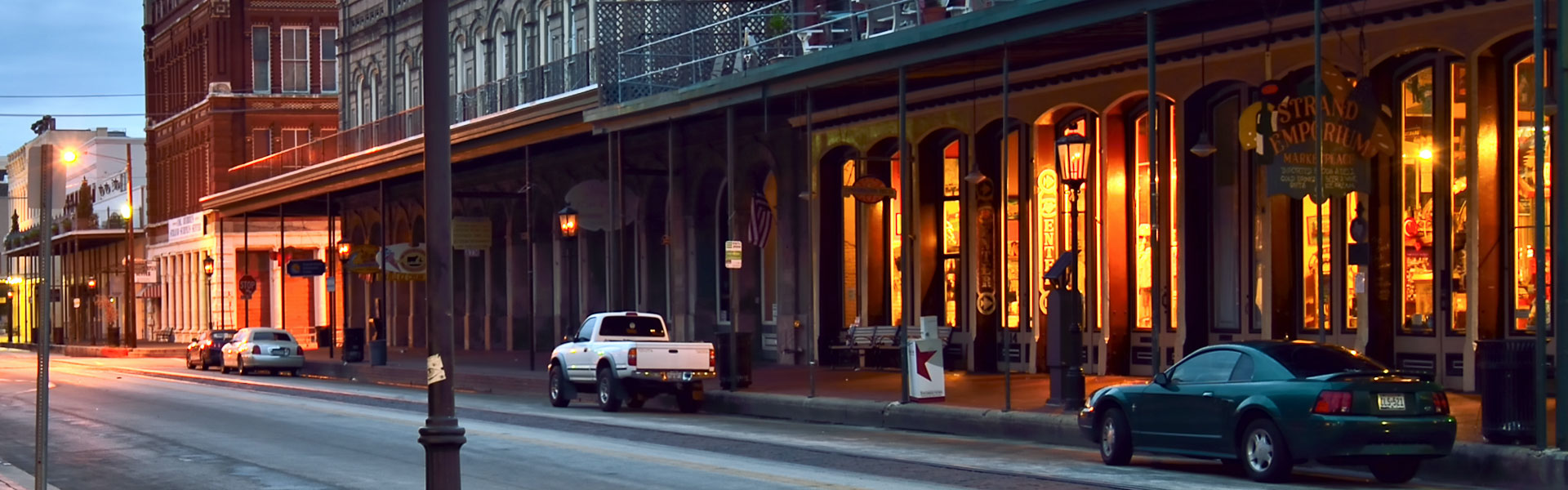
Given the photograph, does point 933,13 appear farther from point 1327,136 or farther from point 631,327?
point 1327,136

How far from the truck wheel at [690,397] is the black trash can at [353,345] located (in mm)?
20509

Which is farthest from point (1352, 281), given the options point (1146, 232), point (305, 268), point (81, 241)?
point (81, 241)

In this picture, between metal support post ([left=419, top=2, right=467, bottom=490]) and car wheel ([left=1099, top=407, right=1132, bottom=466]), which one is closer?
metal support post ([left=419, top=2, right=467, bottom=490])

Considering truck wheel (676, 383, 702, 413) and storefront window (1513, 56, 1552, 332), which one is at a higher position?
storefront window (1513, 56, 1552, 332)

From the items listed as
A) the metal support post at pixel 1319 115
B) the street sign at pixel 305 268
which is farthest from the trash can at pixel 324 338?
the metal support post at pixel 1319 115

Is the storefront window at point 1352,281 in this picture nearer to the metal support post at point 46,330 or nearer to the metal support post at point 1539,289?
the metal support post at point 1539,289

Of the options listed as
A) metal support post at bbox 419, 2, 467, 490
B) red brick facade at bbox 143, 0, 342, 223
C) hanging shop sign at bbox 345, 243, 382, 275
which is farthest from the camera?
red brick facade at bbox 143, 0, 342, 223

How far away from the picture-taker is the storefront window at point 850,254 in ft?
113

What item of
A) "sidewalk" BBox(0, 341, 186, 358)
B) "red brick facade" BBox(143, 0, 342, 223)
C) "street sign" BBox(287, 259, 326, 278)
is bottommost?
"sidewalk" BBox(0, 341, 186, 358)

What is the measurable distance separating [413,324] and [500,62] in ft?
41.0

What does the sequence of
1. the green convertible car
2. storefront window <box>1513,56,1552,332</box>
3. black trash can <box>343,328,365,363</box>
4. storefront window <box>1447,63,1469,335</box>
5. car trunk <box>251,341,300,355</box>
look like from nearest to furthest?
the green convertible car, storefront window <box>1513,56,1552,332</box>, storefront window <box>1447,63,1469,335</box>, black trash can <box>343,328,365,363</box>, car trunk <box>251,341,300,355</box>

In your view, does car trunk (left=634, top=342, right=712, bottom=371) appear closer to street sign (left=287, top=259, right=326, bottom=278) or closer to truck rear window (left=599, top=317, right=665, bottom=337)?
truck rear window (left=599, top=317, right=665, bottom=337)

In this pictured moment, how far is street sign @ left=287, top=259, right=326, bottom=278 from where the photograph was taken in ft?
174

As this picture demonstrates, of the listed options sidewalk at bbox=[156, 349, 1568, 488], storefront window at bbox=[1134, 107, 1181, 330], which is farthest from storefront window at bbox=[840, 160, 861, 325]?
A: storefront window at bbox=[1134, 107, 1181, 330]
